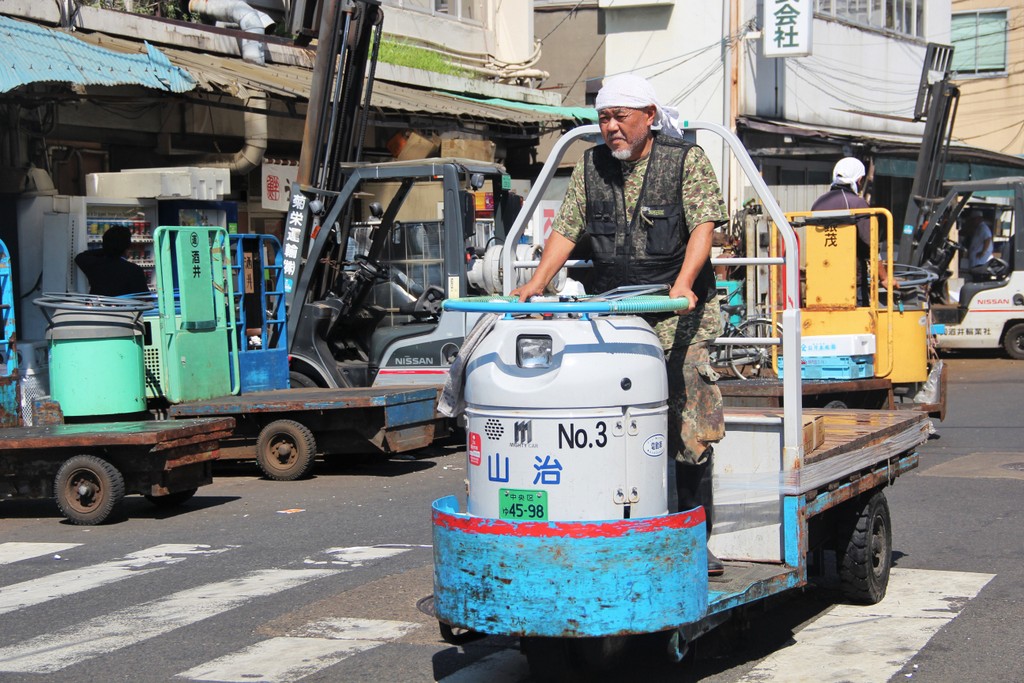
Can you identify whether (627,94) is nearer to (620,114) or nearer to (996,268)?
(620,114)

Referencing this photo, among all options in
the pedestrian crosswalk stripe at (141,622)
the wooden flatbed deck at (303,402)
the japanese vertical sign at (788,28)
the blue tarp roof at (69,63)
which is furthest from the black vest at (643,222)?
the japanese vertical sign at (788,28)

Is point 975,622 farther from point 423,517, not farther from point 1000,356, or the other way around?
point 1000,356

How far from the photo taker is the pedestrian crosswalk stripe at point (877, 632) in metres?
5.48

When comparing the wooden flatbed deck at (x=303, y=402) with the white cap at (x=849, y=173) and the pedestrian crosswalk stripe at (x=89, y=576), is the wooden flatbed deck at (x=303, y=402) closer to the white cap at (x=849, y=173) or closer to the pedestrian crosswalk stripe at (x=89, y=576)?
the pedestrian crosswalk stripe at (x=89, y=576)

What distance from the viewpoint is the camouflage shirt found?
5.23 metres

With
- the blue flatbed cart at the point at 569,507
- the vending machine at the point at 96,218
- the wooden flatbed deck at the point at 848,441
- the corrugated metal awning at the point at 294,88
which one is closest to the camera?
the blue flatbed cart at the point at 569,507

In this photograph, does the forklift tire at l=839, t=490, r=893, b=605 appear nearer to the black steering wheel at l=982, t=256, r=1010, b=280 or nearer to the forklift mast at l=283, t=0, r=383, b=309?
the forklift mast at l=283, t=0, r=383, b=309

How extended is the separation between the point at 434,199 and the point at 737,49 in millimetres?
11942

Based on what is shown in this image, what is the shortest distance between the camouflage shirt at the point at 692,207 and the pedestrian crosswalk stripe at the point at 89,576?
12.1 feet

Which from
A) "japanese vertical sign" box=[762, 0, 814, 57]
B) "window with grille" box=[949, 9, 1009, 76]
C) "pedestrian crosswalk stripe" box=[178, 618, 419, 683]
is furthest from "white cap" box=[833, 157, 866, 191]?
"window with grille" box=[949, 9, 1009, 76]

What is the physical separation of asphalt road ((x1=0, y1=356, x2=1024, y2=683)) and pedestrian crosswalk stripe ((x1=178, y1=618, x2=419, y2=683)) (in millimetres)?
13

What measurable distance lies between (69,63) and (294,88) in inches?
134

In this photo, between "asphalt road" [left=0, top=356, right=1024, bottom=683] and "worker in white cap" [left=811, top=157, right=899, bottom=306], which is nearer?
"asphalt road" [left=0, top=356, right=1024, bottom=683]

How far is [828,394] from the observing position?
11.3 m
